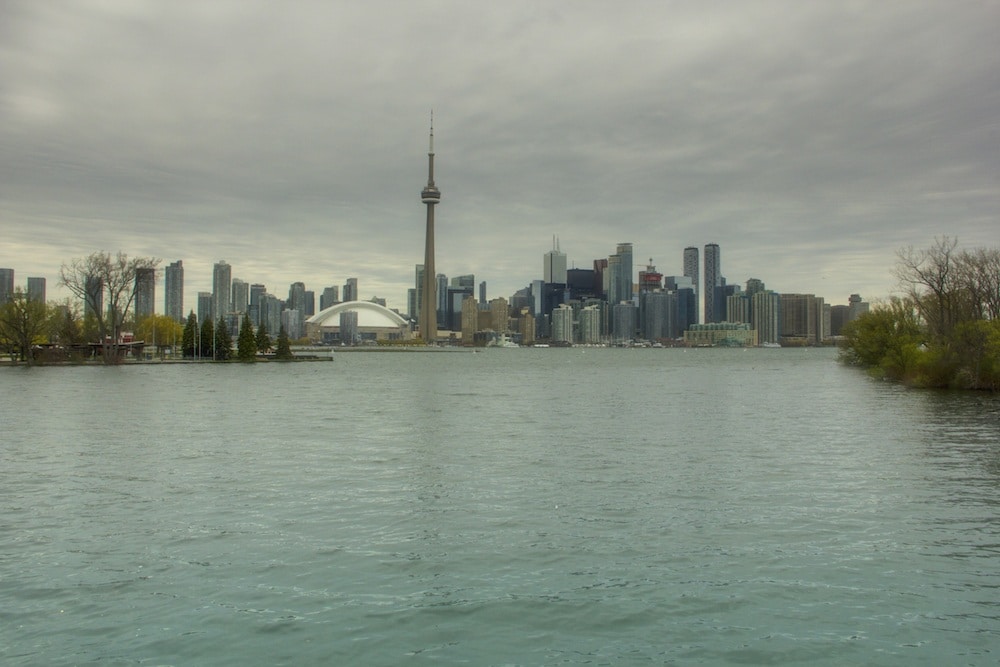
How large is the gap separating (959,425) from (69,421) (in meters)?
42.7

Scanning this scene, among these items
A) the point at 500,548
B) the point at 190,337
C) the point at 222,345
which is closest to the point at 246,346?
the point at 222,345

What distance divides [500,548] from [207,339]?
136448mm

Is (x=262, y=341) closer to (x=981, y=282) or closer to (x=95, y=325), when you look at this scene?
(x=95, y=325)

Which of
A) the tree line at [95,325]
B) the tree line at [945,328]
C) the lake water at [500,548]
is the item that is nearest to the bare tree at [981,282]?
the tree line at [945,328]

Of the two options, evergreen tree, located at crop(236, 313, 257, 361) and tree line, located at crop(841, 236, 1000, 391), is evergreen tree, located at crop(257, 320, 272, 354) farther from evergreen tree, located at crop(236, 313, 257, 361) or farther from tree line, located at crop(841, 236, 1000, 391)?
tree line, located at crop(841, 236, 1000, 391)

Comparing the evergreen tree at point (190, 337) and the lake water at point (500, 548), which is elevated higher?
the evergreen tree at point (190, 337)

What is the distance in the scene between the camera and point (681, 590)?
14.2 meters

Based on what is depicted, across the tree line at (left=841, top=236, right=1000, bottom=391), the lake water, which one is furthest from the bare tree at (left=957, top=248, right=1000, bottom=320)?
the lake water

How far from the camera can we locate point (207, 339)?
473 ft

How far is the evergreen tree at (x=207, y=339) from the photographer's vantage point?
14388 cm

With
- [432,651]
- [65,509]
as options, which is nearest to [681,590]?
[432,651]

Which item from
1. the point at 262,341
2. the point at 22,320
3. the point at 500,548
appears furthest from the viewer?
the point at 262,341

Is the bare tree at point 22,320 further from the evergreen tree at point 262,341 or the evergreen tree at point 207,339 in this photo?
the evergreen tree at point 262,341

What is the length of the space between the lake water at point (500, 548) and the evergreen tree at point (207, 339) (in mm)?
110925
